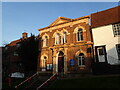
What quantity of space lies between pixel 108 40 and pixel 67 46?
5.75 meters

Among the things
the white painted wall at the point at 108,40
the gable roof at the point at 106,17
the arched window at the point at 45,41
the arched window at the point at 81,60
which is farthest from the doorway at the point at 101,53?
the arched window at the point at 45,41

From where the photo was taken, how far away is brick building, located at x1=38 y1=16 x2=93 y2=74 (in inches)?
601

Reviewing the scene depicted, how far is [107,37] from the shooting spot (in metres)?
14.4

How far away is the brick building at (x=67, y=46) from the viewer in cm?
1527

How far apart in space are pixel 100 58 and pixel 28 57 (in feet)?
38.6

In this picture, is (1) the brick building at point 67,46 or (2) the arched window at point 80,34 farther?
(2) the arched window at point 80,34

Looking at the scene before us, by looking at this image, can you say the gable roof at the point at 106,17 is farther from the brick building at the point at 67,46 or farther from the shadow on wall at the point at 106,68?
the shadow on wall at the point at 106,68

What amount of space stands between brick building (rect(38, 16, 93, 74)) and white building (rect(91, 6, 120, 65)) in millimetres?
950

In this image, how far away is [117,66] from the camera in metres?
12.6

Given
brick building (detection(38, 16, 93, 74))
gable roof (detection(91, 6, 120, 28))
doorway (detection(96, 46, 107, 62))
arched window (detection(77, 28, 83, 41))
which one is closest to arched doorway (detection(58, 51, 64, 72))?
brick building (detection(38, 16, 93, 74))

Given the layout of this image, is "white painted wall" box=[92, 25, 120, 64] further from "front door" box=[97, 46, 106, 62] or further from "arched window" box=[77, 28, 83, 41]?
"arched window" box=[77, 28, 83, 41]

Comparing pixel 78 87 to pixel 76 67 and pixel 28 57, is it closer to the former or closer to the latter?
pixel 76 67

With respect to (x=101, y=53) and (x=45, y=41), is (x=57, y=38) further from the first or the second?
(x=101, y=53)

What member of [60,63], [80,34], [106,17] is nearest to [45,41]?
[60,63]
